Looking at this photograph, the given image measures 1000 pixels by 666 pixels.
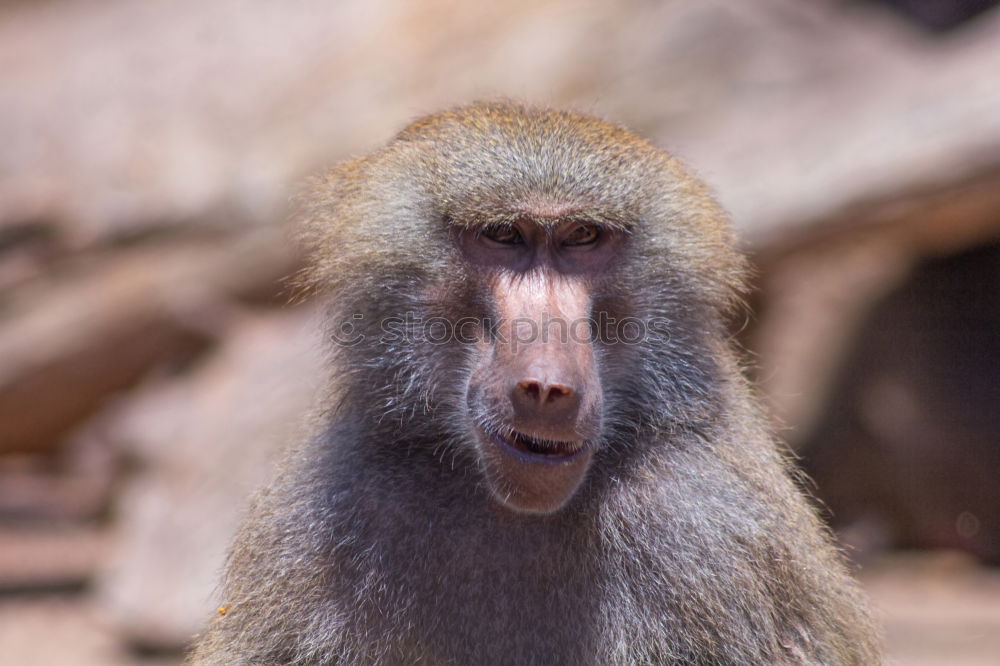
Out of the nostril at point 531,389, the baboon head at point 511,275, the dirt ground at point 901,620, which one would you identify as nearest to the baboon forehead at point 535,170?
the baboon head at point 511,275

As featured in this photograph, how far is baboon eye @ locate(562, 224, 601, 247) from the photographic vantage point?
258 centimetres

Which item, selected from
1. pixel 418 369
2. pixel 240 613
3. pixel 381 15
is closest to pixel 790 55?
pixel 381 15

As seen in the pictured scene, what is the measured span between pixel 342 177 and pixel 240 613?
103 cm

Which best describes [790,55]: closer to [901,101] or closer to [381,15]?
[901,101]

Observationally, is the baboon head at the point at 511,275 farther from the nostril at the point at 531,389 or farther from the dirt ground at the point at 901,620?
the dirt ground at the point at 901,620

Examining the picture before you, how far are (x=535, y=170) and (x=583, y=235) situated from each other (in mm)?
179

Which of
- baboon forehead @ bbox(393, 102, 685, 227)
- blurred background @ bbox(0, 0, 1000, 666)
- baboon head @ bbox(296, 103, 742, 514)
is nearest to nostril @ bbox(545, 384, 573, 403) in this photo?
A: baboon head @ bbox(296, 103, 742, 514)

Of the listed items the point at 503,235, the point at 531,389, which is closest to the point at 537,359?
the point at 531,389

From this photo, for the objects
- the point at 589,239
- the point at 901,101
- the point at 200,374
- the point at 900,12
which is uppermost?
the point at 900,12

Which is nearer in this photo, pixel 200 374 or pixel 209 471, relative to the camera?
pixel 209 471

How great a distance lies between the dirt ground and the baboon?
126 inches

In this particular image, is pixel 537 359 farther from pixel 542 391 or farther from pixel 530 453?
pixel 530 453

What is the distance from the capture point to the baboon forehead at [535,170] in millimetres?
2543

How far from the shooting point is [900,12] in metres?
6.49
